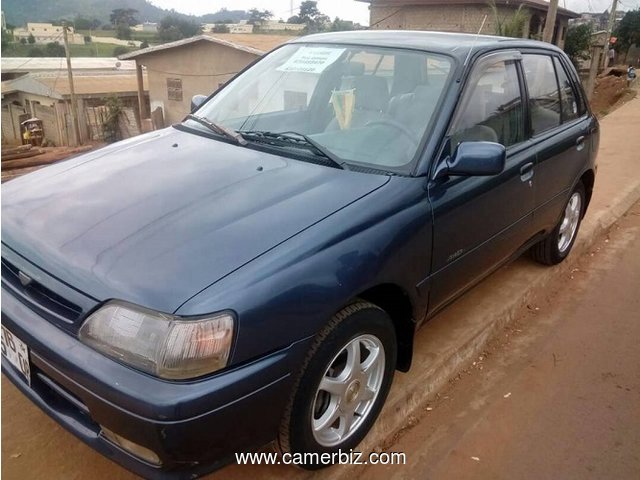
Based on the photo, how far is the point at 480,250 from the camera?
2902mm

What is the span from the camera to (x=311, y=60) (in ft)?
10.3

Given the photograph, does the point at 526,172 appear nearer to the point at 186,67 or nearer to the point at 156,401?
the point at 156,401

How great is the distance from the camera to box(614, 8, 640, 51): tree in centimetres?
4036

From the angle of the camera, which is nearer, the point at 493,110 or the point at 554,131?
the point at 493,110

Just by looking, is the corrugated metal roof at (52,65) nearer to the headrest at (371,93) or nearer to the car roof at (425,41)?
the car roof at (425,41)

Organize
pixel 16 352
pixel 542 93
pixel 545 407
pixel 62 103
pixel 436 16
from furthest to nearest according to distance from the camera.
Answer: pixel 436 16 → pixel 62 103 → pixel 542 93 → pixel 545 407 → pixel 16 352

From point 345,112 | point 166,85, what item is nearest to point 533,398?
point 345,112

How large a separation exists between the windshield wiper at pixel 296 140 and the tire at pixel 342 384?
0.69 meters

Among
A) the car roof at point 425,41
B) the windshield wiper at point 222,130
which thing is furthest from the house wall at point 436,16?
the windshield wiper at point 222,130

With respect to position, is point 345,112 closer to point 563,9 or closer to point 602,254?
point 602,254

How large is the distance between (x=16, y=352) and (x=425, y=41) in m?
2.44

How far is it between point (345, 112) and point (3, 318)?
1769mm

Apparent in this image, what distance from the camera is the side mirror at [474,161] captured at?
240cm

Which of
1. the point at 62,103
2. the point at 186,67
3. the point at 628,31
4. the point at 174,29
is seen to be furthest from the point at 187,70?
the point at 628,31
